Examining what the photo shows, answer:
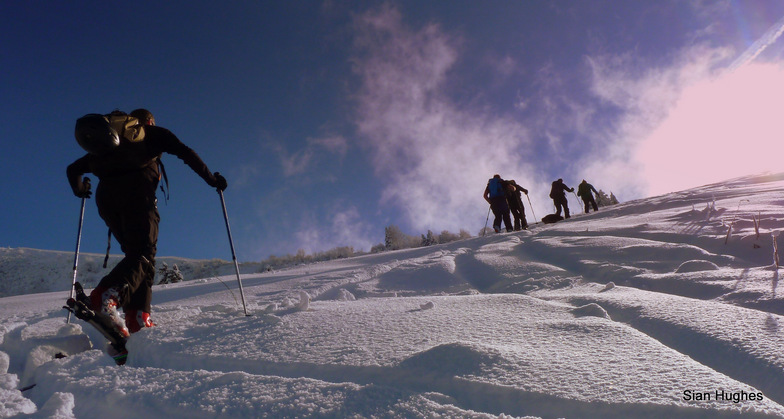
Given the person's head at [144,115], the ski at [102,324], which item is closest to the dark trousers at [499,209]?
the person's head at [144,115]

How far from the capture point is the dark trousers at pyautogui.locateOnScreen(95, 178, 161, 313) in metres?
2.43

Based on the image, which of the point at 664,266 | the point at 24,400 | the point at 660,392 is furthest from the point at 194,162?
the point at 664,266

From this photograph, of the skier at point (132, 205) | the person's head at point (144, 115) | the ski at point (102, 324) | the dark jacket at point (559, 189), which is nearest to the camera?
the ski at point (102, 324)

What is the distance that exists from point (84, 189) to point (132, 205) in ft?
3.02

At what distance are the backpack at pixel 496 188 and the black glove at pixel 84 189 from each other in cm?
990

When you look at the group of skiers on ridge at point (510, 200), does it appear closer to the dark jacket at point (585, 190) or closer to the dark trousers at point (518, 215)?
the dark trousers at point (518, 215)

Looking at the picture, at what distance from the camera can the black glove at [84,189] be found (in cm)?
293

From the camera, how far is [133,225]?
8.02ft

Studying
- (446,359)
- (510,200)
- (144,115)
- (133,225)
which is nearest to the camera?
(446,359)

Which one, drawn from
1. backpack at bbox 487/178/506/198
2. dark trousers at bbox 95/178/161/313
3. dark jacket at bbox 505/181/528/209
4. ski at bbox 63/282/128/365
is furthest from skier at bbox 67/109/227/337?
dark jacket at bbox 505/181/528/209

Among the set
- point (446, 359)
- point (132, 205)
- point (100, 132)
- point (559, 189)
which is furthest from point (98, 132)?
point (559, 189)

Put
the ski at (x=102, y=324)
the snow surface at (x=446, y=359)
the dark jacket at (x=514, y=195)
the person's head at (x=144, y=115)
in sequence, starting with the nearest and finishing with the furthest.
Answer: the snow surface at (x=446, y=359) < the ski at (x=102, y=324) < the person's head at (x=144, y=115) < the dark jacket at (x=514, y=195)

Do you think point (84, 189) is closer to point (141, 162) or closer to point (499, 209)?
point (141, 162)

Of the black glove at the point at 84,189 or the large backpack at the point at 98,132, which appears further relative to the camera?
the black glove at the point at 84,189
